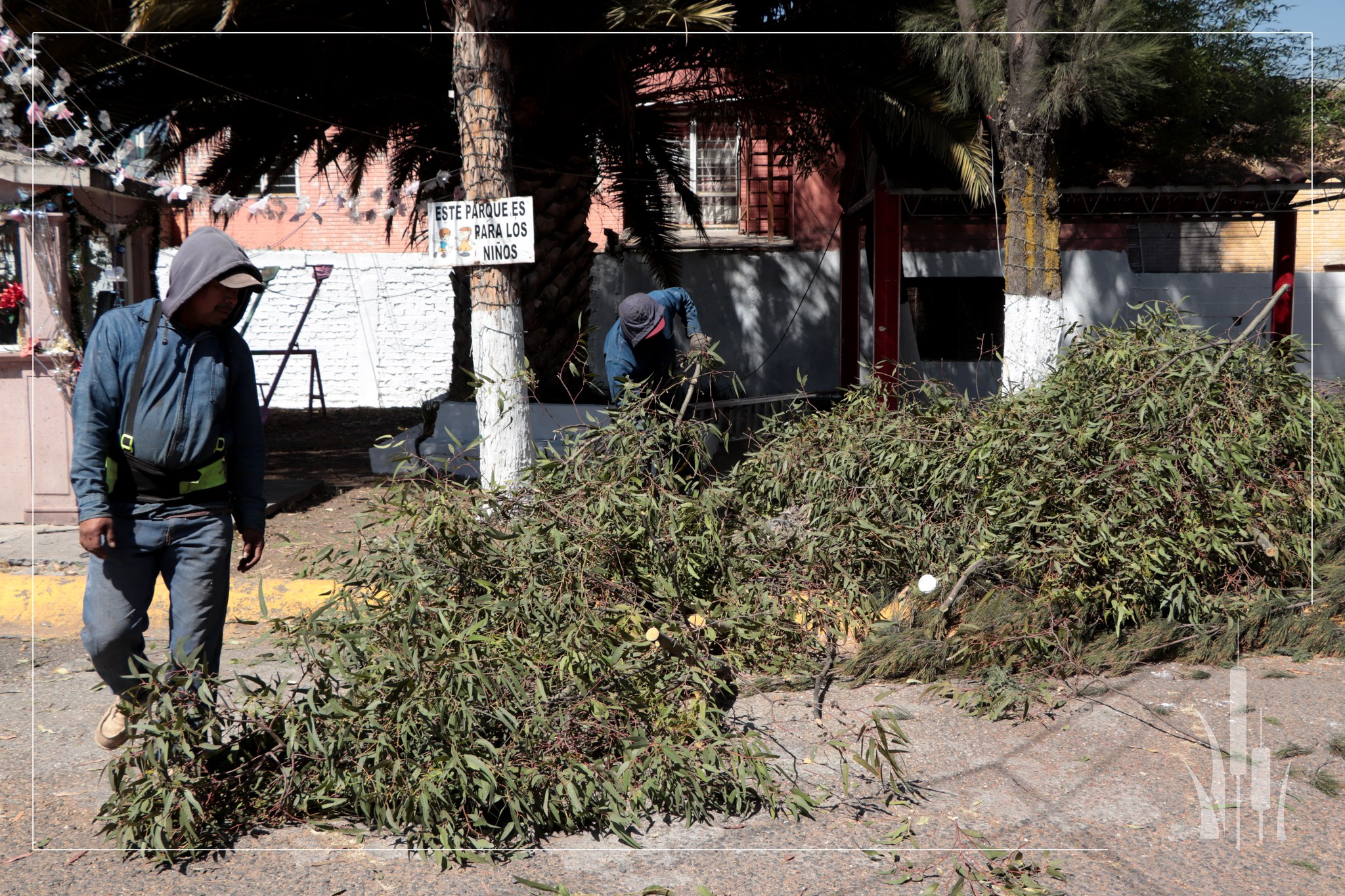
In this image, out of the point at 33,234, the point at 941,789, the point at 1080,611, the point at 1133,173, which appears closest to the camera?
the point at 941,789

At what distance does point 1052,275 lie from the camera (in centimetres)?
699

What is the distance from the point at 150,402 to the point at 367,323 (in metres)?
13.3

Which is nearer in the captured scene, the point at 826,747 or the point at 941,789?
the point at 941,789

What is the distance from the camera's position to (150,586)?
3.36 m

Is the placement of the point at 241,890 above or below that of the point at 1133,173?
below

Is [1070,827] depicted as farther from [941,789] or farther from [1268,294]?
[1268,294]

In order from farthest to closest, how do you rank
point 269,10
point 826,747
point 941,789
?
point 269,10
point 826,747
point 941,789

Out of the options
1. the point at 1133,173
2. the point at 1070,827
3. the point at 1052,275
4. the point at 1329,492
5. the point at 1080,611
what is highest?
the point at 1133,173

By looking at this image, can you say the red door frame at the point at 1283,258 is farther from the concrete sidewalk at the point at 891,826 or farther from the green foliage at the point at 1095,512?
the concrete sidewalk at the point at 891,826

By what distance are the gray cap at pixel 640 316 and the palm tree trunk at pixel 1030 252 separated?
2.63m

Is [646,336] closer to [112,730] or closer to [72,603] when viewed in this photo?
[112,730]

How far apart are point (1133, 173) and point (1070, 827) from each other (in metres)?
9.09

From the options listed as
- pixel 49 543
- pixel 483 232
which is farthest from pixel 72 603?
pixel 483 232

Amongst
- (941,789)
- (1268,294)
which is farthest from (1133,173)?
(941,789)
